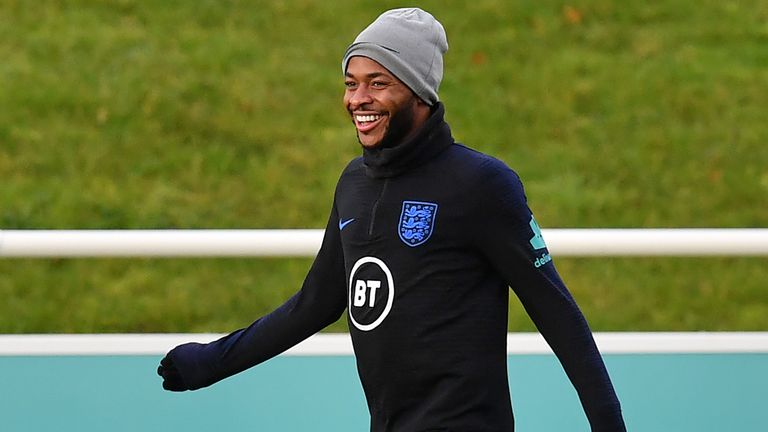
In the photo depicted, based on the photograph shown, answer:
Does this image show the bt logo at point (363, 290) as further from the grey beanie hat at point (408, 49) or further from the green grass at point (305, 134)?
the green grass at point (305, 134)

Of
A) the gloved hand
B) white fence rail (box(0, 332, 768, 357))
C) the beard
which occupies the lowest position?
the gloved hand

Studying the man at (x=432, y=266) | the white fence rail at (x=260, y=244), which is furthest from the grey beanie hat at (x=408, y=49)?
the white fence rail at (x=260, y=244)

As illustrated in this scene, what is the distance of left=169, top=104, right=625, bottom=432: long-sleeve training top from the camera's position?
2672 millimetres

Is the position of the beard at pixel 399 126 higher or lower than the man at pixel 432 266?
higher

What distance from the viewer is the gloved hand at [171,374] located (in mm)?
3123

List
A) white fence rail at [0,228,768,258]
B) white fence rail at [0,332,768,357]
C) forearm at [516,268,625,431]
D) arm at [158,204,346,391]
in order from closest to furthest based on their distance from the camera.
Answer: forearm at [516,268,625,431] < arm at [158,204,346,391] < white fence rail at [0,228,768,258] < white fence rail at [0,332,768,357]

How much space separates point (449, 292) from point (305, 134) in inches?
188

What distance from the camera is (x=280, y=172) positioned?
7.18 m

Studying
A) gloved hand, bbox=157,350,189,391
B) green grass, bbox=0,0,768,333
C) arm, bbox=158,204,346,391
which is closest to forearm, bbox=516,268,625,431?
arm, bbox=158,204,346,391

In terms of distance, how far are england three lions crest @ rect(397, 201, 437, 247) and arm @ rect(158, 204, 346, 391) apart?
39 cm

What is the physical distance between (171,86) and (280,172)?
82cm

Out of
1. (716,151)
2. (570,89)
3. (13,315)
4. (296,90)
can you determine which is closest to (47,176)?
(13,315)

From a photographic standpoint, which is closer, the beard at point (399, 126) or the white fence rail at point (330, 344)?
the beard at point (399, 126)

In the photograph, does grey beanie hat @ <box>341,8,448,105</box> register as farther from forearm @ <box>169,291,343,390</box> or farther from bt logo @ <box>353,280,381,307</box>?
forearm @ <box>169,291,343,390</box>
